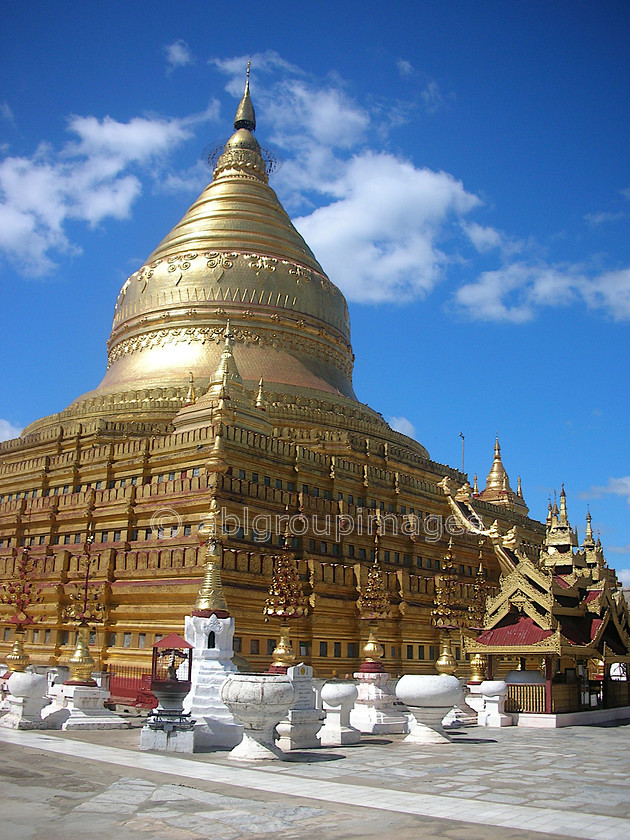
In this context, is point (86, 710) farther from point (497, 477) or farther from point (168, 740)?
point (497, 477)

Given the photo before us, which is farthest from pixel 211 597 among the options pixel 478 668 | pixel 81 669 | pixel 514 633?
pixel 478 668

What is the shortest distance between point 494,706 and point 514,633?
278 cm

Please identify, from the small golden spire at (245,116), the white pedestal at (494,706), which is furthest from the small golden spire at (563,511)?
the small golden spire at (245,116)

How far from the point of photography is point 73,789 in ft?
42.6

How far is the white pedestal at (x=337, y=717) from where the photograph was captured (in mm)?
20156

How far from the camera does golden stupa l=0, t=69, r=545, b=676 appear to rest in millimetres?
29922

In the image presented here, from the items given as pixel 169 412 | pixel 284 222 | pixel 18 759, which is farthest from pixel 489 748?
pixel 284 222

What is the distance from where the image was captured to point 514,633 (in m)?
28.1

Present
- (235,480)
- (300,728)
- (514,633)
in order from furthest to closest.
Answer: (235,480) < (514,633) < (300,728)

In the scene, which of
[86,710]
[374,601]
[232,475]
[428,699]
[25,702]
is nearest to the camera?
[428,699]

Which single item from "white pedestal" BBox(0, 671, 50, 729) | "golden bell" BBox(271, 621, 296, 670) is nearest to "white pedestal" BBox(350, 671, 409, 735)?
"golden bell" BBox(271, 621, 296, 670)

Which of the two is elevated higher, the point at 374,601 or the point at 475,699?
the point at 374,601

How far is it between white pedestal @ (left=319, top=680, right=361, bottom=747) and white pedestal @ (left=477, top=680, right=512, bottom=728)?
22.7 ft

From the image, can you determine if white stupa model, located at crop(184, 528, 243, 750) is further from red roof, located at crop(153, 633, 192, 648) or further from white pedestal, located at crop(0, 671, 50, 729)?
white pedestal, located at crop(0, 671, 50, 729)
